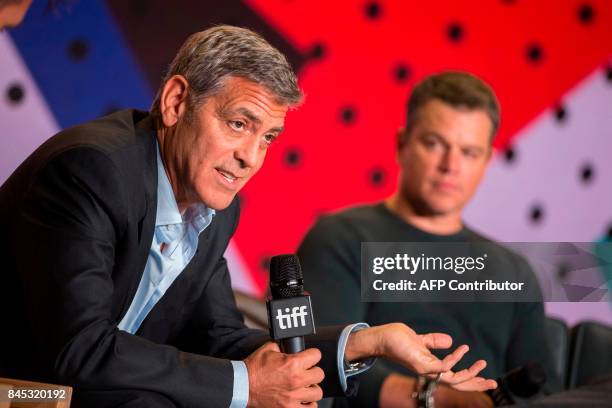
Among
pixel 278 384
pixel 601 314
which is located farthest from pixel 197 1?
pixel 601 314

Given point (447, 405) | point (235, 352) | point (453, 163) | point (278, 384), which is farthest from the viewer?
point (453, 163)

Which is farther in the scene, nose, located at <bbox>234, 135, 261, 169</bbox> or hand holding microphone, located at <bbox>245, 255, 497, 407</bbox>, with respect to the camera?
nose, located at <bbox>234, 135, 261, 169</bbox>

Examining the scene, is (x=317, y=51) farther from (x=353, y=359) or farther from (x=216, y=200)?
(x=353, y=359)

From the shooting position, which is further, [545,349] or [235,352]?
[545,349]

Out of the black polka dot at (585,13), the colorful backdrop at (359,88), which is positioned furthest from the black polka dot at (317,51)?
the black polka dot at (585,13)

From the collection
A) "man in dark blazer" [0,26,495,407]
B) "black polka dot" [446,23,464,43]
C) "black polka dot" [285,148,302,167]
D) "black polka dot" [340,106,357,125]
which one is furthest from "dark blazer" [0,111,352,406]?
"black polka dot" [446,23,464,43]

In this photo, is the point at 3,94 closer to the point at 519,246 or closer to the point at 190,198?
the point at 190,198

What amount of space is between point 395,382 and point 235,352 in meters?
0.55

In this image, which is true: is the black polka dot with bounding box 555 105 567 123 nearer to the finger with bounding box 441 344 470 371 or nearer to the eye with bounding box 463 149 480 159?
the eye with bounding box 463 149 480 159

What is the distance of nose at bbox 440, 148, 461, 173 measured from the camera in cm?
237

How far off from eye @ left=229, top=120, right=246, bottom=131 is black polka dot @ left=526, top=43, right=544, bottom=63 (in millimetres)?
1785

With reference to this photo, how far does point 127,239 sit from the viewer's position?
1536 mm

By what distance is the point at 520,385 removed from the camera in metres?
1.94

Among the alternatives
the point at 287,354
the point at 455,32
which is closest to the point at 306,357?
the point at 287,354
